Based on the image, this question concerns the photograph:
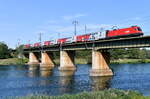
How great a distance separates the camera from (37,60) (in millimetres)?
146500

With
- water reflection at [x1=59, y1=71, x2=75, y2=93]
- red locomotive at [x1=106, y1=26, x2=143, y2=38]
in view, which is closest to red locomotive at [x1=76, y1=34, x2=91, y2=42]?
red locomotive at [x1=106, y1=26, x2=143, y2=38]

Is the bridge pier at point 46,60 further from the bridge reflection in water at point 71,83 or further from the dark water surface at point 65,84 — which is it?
the bridge reflection in water at point 71,83

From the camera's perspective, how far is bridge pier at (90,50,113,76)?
66.3 m

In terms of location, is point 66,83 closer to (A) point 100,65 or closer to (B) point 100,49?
(A) point 100,65

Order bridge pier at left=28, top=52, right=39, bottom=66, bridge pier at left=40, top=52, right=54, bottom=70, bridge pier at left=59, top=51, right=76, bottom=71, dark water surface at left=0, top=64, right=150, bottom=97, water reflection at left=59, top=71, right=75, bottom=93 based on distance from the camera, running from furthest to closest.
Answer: bridge pier at left=28, top=52, right=39, bottom=66 < bridge pier at left=40, top=52, right=54, bottom=70 < bridge pier at left=59, top=51, right=76, bottom=71 < water reflection at left=59, top=71, right=75, bottom=93 < dark water surface at left=0, top=64, right=150, bottom=97

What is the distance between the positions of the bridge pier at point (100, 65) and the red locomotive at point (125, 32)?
19.2 feet

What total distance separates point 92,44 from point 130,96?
149 ft

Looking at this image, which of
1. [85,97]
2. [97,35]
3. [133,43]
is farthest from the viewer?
[97,35]

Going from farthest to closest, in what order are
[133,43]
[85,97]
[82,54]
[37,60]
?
1. [82,54]
2. [37,60]
3. [133,43]
4. [85,97]

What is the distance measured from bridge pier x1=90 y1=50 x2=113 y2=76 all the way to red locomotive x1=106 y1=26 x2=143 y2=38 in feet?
19.2

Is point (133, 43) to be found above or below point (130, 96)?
above

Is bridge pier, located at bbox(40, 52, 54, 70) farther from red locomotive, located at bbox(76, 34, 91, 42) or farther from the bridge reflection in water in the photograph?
the bridge reflection in water

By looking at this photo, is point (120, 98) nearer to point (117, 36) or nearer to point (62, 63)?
point (117, 36)

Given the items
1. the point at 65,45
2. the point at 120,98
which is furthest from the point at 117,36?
the point at 120,98
